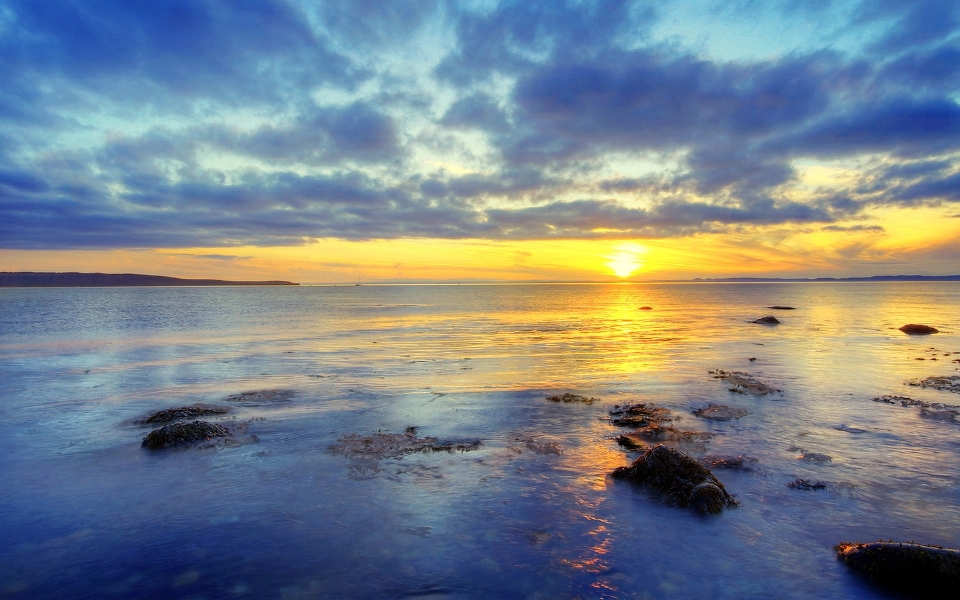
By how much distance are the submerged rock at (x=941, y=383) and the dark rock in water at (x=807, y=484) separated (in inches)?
472

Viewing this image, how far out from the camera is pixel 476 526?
7656 mm

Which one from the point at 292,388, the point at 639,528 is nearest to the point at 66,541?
the point at 639,528

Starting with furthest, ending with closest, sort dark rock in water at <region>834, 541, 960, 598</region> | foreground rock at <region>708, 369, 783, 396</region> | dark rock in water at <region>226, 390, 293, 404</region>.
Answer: foreground rock at <region>708, 369, 783, 396</region> → dark rock in water at <region>226, 390, 293, 404</region> → dark rock in water at <region>834, 541, 960, 598</region>

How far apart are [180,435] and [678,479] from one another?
10513mm

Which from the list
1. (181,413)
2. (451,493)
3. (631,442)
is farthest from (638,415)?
(181,413)

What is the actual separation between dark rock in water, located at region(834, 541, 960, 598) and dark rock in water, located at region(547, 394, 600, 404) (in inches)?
366

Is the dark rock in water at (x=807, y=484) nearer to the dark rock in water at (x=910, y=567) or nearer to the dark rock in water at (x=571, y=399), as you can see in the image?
the dark rock in water at (x=910, y=567)

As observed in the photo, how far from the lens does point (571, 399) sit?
1594cm

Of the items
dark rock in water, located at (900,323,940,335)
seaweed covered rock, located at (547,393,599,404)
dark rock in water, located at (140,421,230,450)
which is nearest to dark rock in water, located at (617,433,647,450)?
seaweed covered rock, located at (547,393,599,404)

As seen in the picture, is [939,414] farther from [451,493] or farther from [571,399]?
[451,493]

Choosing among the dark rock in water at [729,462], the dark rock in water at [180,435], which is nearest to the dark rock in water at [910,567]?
the dark rock in water at [729,462]

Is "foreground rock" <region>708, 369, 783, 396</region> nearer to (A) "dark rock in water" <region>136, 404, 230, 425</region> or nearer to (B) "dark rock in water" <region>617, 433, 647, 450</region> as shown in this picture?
(B) "dark rock in water" <region>617, 433, 647, 450</region>

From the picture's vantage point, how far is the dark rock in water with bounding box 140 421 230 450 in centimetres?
1141

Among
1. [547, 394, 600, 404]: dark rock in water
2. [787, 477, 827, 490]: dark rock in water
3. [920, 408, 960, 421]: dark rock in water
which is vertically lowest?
[547, 394, 600, 404]: dark rock in water
